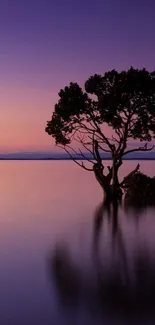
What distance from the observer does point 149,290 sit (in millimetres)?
9750

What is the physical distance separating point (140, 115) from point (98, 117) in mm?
2872

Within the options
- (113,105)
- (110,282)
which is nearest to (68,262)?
(110,282)

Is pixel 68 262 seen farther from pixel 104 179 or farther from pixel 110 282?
pixel 104 179

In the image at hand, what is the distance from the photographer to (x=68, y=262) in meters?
13.0

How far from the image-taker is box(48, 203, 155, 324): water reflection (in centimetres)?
848

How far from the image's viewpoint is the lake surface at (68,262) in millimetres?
8320

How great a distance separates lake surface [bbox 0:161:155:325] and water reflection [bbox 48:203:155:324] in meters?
0.02

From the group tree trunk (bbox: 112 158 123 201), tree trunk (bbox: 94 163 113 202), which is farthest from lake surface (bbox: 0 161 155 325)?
tree trunk (bbox: 94 163 113 202)

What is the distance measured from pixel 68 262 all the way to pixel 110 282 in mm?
2713

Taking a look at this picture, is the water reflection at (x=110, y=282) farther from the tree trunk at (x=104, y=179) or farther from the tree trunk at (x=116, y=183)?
the tree trunk at (x=104, y=179)

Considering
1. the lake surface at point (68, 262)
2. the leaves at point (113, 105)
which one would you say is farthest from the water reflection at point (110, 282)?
the leaves at point (113, 105)

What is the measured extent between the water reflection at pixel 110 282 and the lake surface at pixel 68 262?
0.7 inches

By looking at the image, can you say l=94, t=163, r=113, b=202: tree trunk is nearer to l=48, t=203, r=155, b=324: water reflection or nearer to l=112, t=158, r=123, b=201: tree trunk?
l=112, t=158, r=123, b=201: tree trunk

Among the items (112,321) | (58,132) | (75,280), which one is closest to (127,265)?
(75,280)
